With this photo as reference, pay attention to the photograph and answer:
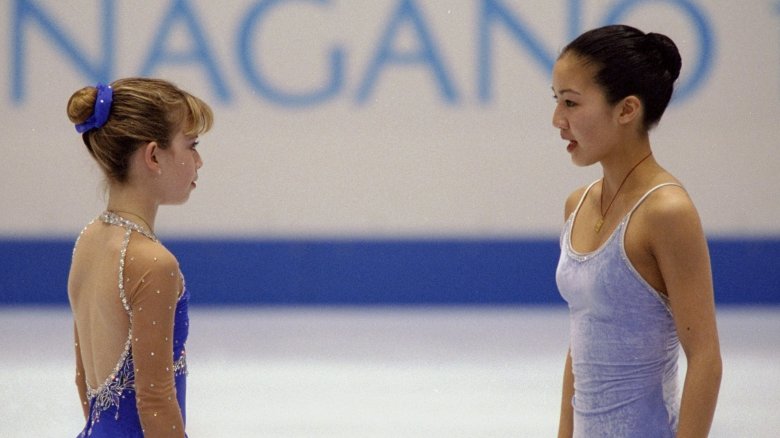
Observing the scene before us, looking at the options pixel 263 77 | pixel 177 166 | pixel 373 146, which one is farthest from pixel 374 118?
pixel 177 166

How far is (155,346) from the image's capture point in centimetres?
147

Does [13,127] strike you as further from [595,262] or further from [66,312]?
[595,262]

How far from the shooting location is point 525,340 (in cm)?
555

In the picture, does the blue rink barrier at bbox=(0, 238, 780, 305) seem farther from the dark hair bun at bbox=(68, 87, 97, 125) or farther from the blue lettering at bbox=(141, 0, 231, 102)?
the dark hair bun at bbox=(68, 87, 97, 125)

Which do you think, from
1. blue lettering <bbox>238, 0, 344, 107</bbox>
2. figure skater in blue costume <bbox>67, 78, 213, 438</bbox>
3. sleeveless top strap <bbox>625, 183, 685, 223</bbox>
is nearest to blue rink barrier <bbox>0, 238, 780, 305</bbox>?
blue lettering <bbox>238, 0, 344, 107</bbox>

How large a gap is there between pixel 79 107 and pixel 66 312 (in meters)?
5.34

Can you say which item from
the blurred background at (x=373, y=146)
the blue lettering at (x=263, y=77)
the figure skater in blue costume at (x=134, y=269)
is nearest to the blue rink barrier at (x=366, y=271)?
the blurred background at (x=373, y=146)

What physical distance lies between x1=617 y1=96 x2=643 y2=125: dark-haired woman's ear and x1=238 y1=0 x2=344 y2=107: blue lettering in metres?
5.34

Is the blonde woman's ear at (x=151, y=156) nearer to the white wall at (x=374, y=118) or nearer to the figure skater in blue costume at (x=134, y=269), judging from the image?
the figure skater in blue costume at (x=134, y=269)

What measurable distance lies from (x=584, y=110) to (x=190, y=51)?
5485 millimetres

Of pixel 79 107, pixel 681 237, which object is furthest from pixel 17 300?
pixel 681 237

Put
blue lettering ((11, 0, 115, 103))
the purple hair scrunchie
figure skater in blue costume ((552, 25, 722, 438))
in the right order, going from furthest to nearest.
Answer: blue lettering ((11, 0, 115, 103)), the purple hair scrunchie, figure skater in blue costume ((552, 25, 722, 438))

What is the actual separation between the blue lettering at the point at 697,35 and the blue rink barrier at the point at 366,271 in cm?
100

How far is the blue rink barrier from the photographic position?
22.4ft
